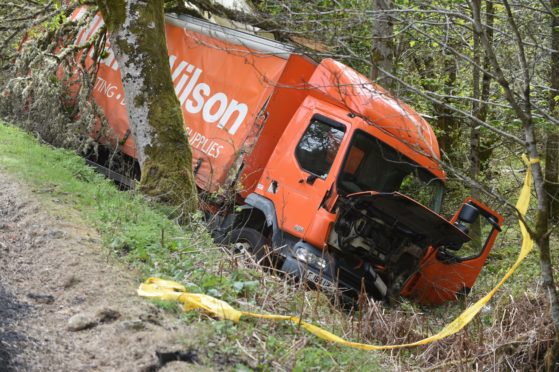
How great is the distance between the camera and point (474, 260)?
9469 mm

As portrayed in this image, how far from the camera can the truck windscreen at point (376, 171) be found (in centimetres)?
902

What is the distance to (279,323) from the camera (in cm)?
527

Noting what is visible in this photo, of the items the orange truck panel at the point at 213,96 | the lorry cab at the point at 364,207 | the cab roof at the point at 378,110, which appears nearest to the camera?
the cab roof at the point at 378,110

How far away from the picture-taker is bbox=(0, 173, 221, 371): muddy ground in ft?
14.1

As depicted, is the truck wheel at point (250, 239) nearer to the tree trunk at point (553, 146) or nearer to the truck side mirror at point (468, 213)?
the truck side mirror at point (468, 213)

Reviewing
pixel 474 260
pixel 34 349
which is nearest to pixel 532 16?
pixel 474 260

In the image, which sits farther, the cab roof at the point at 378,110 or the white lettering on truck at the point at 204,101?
the white lettering on truck at the point at 204,101

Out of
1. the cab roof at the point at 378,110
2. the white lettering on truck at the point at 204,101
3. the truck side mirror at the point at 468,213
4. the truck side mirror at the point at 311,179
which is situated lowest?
the truck side mirror at the point at 311,179

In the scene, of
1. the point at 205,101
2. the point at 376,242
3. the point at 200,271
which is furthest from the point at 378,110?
the point at 200,271

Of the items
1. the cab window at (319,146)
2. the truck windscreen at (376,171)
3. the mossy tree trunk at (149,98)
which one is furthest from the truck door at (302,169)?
the mossy tree trunk at (149,98)

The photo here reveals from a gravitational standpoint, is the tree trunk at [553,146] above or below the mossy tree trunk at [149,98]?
above

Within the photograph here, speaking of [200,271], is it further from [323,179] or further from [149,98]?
[149,98]

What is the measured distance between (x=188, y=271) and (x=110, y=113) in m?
6.95

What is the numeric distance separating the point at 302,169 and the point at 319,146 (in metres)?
0.37
